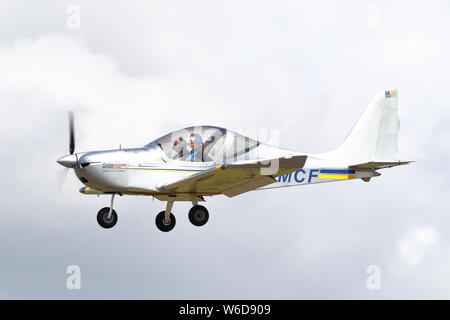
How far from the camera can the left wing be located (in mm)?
20656

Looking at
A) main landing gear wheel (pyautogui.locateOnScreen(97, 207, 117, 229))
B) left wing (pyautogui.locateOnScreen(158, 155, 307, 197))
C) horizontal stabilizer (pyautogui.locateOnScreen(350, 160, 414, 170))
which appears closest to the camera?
left wing (pyautogui.locateOnScreen(158, 155, 307, 197))

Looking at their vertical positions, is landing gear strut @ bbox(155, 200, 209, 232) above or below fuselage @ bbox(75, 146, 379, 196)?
below

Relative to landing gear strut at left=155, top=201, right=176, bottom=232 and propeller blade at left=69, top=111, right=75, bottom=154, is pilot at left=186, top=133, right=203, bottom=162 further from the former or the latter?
propeller blade at left=69, top=111, right=75, bottom=154

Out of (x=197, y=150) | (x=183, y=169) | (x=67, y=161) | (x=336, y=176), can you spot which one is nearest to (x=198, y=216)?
(x=183, y=169)

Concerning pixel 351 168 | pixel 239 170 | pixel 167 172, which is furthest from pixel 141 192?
pixel 351 168

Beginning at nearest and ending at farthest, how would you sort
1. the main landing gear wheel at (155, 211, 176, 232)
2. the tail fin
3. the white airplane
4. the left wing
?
the left wing
the white airplane
the main landing gear wheel at (155, 211, 176, 232)
the tail fin

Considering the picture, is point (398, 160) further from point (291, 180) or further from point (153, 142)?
point (153, 142)

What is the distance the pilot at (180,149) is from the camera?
2261 cm

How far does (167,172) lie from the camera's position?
22.6m

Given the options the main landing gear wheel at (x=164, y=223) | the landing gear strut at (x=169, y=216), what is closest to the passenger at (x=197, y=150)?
the landing gear strut at (x=169, y=216)

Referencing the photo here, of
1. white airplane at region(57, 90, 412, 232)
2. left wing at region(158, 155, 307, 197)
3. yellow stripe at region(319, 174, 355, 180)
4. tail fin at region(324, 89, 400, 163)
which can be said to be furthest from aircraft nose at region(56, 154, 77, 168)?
tail fin at region(324, 89, 400, 163)

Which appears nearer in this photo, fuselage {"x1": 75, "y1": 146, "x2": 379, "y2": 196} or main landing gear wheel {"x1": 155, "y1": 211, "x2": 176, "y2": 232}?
fuselage {"x1": 75, "y1": 146, "x2": 379, "y2": 196}

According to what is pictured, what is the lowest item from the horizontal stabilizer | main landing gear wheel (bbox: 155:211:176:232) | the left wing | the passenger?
main landing gear wheel (bbox: 155:211:176:232)

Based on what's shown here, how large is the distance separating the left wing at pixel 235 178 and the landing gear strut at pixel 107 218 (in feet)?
4.20
